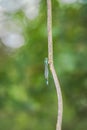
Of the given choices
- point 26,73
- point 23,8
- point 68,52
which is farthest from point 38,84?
point 23,8

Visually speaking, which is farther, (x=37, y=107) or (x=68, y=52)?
(x=37, y=107)

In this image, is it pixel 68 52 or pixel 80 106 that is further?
pixel 80 106

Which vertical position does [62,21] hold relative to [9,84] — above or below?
above

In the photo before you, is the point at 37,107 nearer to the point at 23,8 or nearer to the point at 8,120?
the point at 8,120

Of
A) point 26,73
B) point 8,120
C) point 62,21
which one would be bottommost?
point 8,120

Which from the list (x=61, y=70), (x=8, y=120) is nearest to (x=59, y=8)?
(x=61, y=70)

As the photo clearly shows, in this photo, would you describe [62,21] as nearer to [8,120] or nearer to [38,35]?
[38,35]
